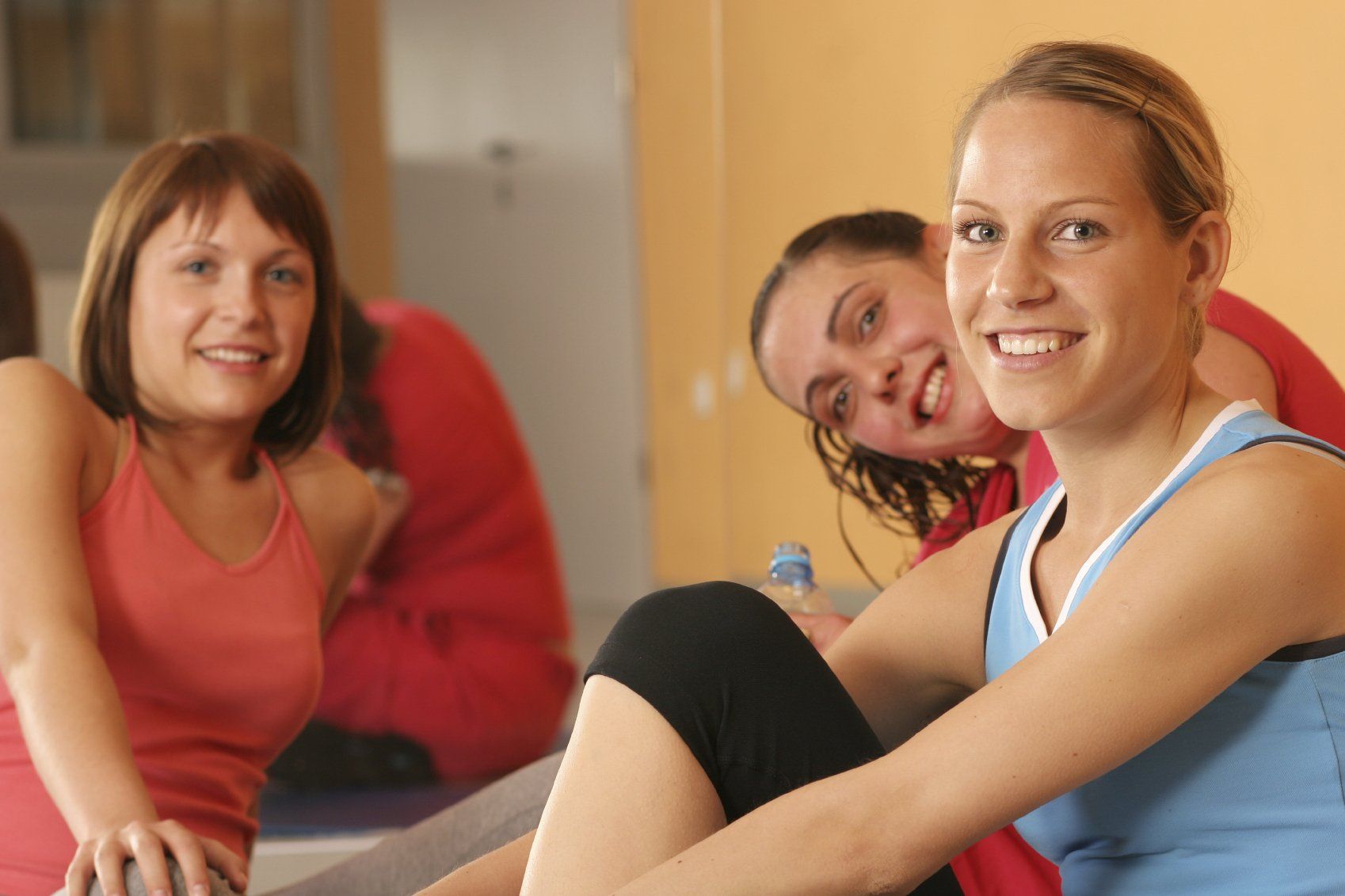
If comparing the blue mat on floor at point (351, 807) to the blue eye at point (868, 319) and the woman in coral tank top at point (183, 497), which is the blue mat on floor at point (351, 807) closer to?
the woman in coral tank top at point (183, 497)

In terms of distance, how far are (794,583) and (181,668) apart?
60 cm

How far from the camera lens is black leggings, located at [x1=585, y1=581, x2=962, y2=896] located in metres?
0.99

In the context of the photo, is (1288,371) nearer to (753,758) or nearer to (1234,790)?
(1234,790)

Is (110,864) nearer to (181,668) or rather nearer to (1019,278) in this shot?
(181,668)

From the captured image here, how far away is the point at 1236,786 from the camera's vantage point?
2.99 ft

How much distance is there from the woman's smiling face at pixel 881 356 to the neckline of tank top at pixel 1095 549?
459 millimetres

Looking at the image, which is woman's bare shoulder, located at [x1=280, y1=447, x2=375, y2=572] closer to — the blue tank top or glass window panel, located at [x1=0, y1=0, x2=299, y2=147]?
the blue tank top

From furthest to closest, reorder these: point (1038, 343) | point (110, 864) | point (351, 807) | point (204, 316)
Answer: point (351, 807) → point (204, 316) → point (110, 864) → point (1038, 343)

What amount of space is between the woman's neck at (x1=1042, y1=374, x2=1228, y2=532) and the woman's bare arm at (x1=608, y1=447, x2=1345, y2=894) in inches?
3.4

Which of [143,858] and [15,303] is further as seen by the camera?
[15,303]

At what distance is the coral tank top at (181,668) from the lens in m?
1.37

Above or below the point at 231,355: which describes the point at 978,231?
above

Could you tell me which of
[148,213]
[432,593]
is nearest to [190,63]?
[432,593]

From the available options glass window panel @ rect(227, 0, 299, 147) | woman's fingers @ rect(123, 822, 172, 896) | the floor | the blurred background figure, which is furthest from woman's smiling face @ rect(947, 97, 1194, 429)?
glass window panel @ rect(227, 0, 299, 147)
